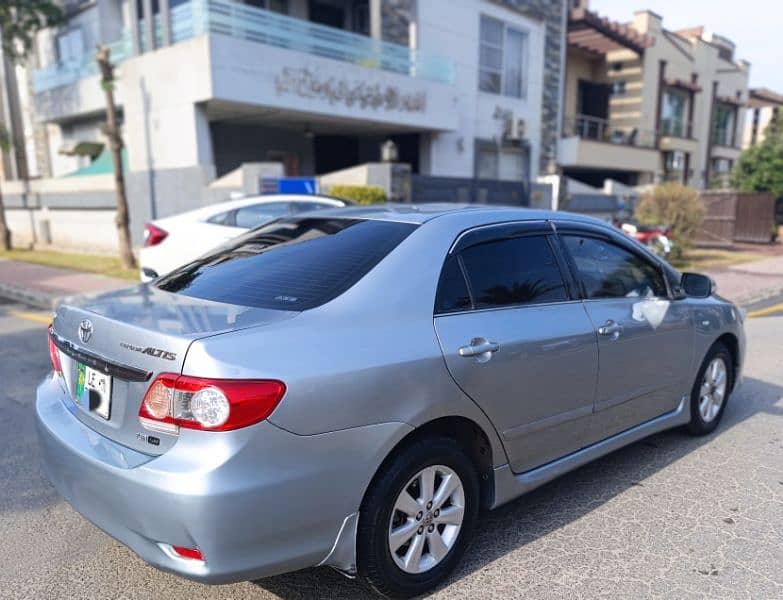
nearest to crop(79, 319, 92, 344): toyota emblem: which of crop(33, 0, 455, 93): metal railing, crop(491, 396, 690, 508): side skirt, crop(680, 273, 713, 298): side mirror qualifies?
crop(491, 396, 690, 508): side skirt

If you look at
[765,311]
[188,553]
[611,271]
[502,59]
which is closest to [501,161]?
[502,59]

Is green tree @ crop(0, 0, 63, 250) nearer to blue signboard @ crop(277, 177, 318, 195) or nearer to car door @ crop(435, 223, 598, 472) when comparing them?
blue signboard @ crop(277, 177, 318, 195)

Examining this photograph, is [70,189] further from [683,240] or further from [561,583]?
[561,583]

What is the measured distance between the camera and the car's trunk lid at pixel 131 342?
7.55 ft

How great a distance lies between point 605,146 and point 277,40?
17.2m

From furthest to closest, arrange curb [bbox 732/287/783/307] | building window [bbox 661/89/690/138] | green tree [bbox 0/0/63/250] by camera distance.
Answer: building window [bbox 661/89/690/138] → green tree [bbox 0/0/63/250] → curb [bbox 732/287/783/307]

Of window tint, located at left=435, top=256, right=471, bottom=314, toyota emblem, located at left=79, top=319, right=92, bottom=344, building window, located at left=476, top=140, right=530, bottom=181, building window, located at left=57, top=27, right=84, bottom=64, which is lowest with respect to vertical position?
toyota emblem, located at left=79, top=319, right=92, bottom=344

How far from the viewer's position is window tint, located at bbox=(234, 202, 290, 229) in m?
8.59

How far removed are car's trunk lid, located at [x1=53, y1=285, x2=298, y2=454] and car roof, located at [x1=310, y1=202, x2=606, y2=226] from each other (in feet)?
3.24

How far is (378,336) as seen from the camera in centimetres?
251

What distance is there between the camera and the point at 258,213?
8.68 m

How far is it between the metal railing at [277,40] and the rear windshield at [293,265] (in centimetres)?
1189

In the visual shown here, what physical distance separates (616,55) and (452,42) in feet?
44.5

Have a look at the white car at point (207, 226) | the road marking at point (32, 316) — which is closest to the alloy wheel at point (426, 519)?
the white car at point (207, 226)
